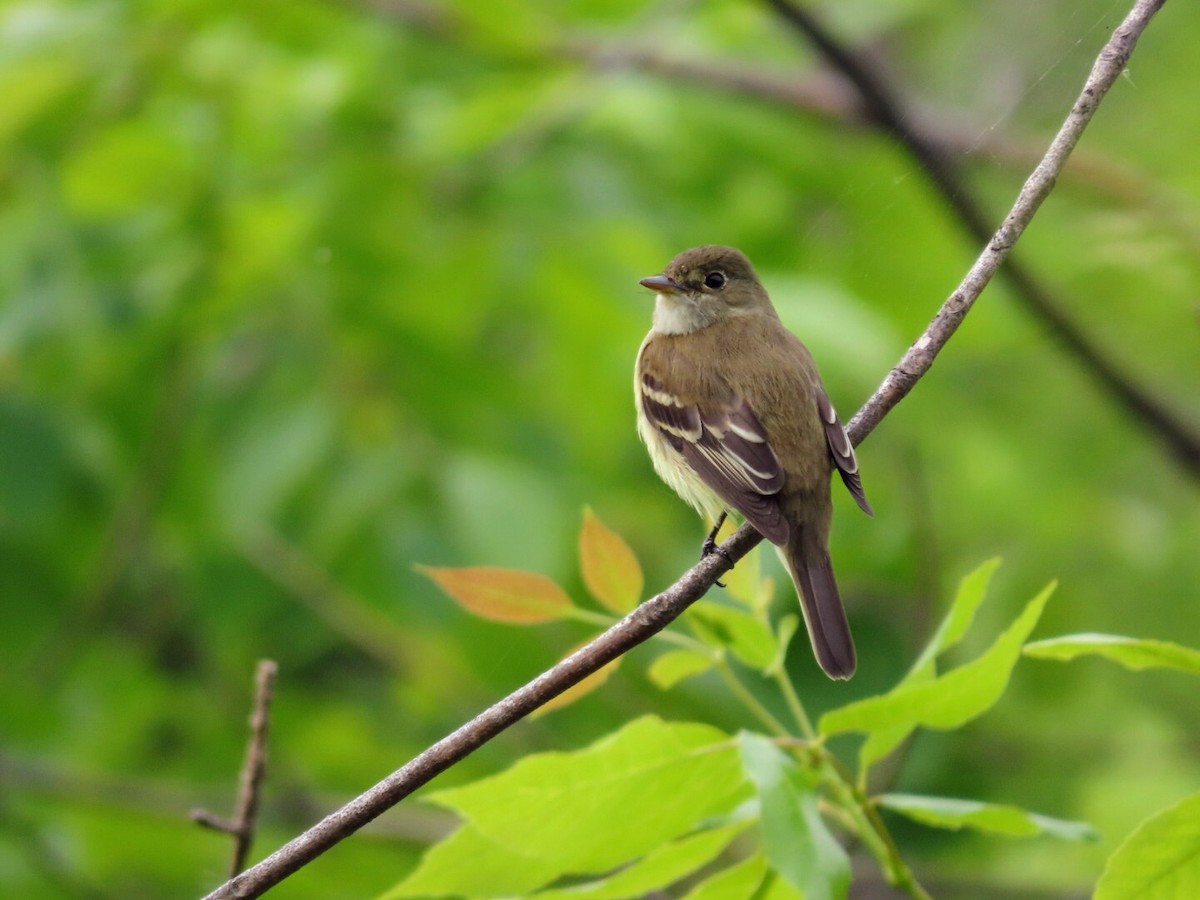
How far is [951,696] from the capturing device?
1979 mm

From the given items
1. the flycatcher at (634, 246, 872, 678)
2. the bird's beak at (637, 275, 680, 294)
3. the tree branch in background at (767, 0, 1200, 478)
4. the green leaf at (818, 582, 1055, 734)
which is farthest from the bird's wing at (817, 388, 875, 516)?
the green leaf at (818, 582, 1055, 734)

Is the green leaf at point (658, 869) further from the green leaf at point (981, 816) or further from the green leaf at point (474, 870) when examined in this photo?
the green leaf at point (981, 816)

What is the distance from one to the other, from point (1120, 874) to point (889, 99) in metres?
3.58

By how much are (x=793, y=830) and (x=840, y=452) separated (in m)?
1.77

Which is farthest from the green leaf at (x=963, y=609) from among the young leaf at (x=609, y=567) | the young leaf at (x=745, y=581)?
the young leaf at (x=609, y=567)

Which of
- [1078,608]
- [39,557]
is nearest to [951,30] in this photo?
[1078,608]

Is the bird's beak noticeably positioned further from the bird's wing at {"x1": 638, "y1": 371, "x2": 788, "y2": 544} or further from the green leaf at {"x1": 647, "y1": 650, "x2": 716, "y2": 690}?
the green leaf at {"x1": 647, "y1": 650, "x2": 716, "y2": 690}

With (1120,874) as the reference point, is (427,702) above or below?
below

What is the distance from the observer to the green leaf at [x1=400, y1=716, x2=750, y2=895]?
2025 mm

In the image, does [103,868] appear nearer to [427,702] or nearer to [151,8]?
[427,702]

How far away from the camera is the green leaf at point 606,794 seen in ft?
6.64

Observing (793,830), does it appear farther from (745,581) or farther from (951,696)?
(745,581)

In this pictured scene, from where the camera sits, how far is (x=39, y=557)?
5176mm

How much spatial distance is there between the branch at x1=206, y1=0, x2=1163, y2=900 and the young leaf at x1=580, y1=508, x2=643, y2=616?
0.31 feet
